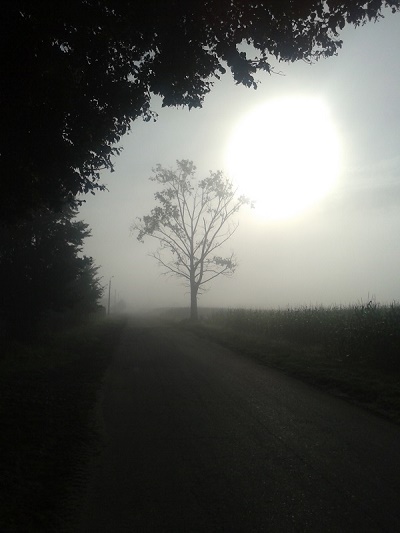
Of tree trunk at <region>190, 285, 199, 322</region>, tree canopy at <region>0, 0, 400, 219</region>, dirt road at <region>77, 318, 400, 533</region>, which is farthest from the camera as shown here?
tree trunk at <region>190, 285, 199, 322</region>

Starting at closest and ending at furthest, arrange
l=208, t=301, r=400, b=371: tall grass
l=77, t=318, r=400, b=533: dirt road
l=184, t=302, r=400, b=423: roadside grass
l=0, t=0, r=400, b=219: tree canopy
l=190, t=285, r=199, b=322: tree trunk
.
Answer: l=77, t=318, r=400, b=533: dirt road
l=0, t=0, r=400, b=219: tree canopy
l=184, t=302, r=400, b=423: roadside grass
l=208, t=301, r=400, b=371: tall grass
l=190, t=285, r=199, b=322: tree trunk

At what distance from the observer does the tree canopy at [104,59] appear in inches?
246

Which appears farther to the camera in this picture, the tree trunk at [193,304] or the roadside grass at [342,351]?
the tree trunk at [193,304]

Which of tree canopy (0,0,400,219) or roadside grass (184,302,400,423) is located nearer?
tree canopy (0,0,400,219)

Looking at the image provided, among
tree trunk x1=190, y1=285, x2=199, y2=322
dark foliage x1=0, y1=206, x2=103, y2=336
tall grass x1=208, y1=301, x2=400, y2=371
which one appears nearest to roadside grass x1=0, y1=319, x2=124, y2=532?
dark foliage x1=0, y1=206, x2=103, y2=336

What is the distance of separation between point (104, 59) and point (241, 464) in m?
7.33

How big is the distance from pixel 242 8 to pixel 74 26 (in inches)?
113

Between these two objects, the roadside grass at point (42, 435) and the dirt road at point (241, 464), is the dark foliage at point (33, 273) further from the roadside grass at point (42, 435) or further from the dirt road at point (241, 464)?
the dirt road at point (241, 464)

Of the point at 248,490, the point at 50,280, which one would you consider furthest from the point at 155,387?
the point at 50,280

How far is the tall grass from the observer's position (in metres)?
10.8

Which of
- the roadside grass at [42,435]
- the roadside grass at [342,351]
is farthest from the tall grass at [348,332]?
the roadside grass at [42,435]

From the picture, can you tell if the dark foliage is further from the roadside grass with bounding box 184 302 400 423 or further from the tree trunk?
the tree trunk

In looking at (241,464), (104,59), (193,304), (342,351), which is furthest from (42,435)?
(193,304)

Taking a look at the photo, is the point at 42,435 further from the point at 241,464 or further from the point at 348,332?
the point at 348,332
